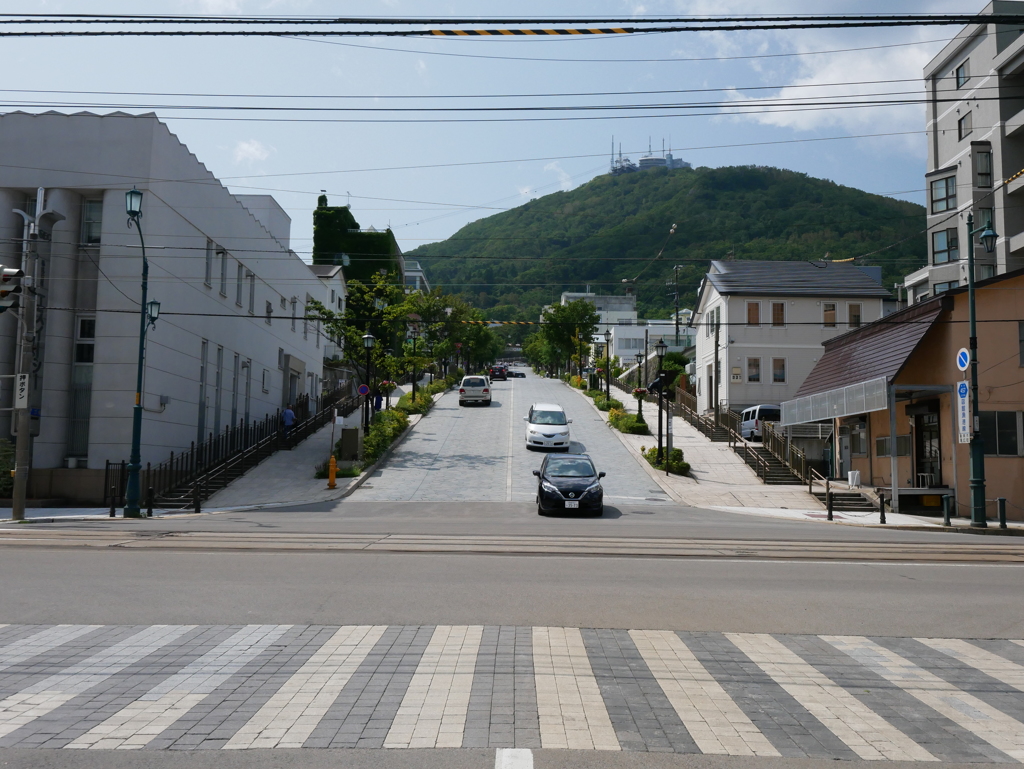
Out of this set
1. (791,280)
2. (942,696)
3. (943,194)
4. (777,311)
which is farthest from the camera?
(791,280)

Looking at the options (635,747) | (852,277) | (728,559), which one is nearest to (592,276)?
(852,277)

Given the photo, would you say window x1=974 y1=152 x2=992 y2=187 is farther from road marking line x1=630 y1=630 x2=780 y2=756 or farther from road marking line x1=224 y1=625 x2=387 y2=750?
road marking line x1=224 y1=625 x2=387 y2=750

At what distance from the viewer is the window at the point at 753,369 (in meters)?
46.8

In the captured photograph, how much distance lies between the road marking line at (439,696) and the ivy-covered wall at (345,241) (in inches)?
3056

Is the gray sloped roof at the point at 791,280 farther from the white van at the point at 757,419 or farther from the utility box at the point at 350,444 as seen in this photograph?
the utility box at the point at 350,444

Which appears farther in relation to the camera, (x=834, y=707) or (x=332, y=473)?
(x=332, y=473)

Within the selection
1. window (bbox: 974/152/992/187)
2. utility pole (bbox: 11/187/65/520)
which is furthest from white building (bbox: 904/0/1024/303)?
utility pole (bbox: 11/187/65/520)

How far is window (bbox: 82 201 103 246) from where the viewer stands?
26391 millimetres

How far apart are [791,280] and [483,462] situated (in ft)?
78.9

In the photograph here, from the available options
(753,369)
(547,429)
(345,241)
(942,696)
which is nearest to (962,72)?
(753,369)

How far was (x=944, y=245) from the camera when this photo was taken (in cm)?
4353

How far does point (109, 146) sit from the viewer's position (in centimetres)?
2594

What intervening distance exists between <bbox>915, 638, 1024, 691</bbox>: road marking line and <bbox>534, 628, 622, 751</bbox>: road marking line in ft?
10.8

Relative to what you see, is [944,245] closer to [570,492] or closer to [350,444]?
[570,492]
